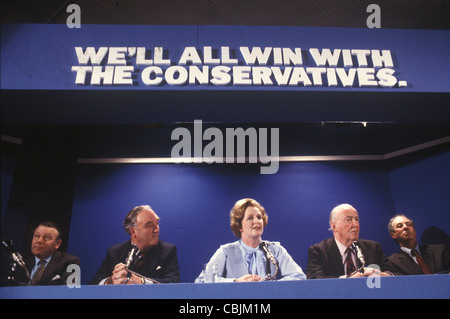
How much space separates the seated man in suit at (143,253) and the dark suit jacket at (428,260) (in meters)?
2.18

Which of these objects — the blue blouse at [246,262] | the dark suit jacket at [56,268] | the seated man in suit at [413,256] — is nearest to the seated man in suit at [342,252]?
the seated man in suit at [413,256]

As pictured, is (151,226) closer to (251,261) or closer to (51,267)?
(51,267)

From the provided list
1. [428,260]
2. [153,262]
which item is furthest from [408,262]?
[153,262]

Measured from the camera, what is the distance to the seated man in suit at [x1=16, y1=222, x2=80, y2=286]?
317cm

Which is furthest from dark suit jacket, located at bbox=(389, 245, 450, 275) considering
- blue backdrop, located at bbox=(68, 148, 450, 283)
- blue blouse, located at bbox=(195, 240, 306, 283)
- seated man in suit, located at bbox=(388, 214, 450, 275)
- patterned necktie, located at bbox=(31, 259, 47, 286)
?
patterned necktie, located at bbox=(31, 259, 47, 286)

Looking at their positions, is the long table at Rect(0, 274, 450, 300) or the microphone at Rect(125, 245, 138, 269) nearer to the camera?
the long table at Rect(0, 274, 450, 300)

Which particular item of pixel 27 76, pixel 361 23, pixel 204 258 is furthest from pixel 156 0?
pixel 204 258

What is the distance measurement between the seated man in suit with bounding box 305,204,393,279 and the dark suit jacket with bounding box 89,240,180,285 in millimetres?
1324

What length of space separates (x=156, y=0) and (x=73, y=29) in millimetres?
741

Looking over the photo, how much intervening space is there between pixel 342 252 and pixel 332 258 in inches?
4.9

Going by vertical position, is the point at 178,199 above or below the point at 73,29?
below

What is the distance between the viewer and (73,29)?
8.00 feet

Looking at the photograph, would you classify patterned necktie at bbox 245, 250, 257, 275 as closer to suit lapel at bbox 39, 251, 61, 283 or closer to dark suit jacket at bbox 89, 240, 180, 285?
dark suit jacket at bbox 89, 240, 180, 285
